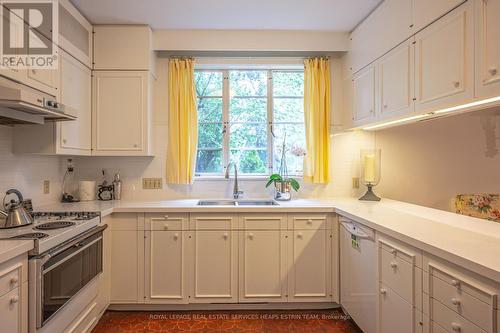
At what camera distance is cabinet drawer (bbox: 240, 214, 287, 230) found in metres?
2.43

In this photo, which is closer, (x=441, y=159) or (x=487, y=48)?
(x=487, y=48)

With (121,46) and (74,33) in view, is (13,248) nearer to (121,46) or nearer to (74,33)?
(74,33)

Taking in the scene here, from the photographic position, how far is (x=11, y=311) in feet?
4.27

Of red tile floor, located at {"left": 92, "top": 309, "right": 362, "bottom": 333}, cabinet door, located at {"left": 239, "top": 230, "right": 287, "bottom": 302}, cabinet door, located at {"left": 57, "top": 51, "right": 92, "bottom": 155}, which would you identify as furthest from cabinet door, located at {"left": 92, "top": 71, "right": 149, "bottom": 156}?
red tile floor, located at {"left": 92, "top": 309, "right": 362, "bottom": 333}

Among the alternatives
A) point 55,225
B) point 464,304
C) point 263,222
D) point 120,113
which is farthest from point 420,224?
point 120,113

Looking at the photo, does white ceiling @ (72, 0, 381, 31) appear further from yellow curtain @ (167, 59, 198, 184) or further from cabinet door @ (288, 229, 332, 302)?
cabinet door @ (288, 229, 332, 302)

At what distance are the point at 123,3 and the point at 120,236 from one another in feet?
6.45

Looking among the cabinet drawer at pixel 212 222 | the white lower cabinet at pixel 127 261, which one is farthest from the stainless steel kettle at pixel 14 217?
the cabinet drawer at pixel 212 222

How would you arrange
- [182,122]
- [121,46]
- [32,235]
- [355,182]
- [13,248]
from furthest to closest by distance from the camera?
[355,182] → [182,122] → [121,46] → [32,235] → [13,248]

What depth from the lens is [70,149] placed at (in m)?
2.34

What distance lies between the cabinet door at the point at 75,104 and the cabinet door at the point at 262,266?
5.34 ft

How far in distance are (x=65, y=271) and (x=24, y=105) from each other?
1.01 metres

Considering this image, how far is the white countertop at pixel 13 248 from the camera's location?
1.25m

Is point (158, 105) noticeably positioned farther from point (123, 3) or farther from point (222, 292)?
point (222, 292)
